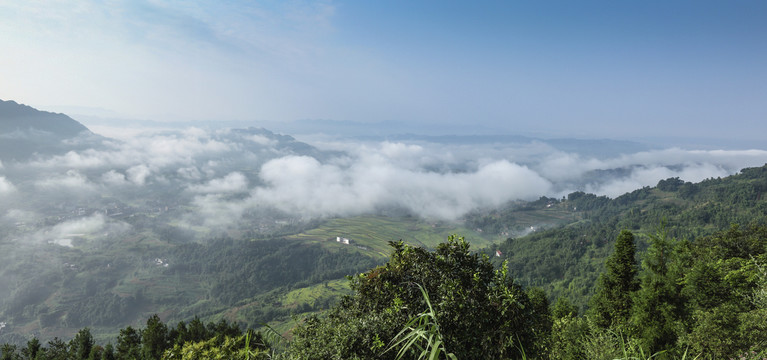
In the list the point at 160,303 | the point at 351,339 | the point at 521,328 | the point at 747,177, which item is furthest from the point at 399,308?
the point at 747,177

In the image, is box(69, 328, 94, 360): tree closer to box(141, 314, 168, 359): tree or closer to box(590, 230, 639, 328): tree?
A: box(141, 314, 168, 359): tree

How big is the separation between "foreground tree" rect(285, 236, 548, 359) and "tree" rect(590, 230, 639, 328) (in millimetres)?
21594

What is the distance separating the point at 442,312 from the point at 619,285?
26359 mm

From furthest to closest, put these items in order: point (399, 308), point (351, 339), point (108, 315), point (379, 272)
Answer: point (108, 315)
point (379, 272)
point (399, 308)
point (351, 339)

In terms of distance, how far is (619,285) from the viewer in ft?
91.2

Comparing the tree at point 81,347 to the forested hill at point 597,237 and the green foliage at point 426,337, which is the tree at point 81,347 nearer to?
the green foliage at point 426,337

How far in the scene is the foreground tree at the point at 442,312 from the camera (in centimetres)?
1012

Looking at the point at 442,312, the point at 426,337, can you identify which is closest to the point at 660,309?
the point at 442,312

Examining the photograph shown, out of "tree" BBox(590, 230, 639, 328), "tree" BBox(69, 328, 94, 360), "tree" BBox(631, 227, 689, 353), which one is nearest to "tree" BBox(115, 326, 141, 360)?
"tree" BBox(69, 328, 94, 360)

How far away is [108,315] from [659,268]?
251 meters

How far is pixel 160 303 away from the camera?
195 metres

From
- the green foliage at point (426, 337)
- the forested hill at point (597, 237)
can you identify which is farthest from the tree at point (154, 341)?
the forested hill at point (597, 237)

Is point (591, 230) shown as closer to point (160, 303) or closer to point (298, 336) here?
point (298, 336)

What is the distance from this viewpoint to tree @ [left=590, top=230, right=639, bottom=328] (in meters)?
27.0
